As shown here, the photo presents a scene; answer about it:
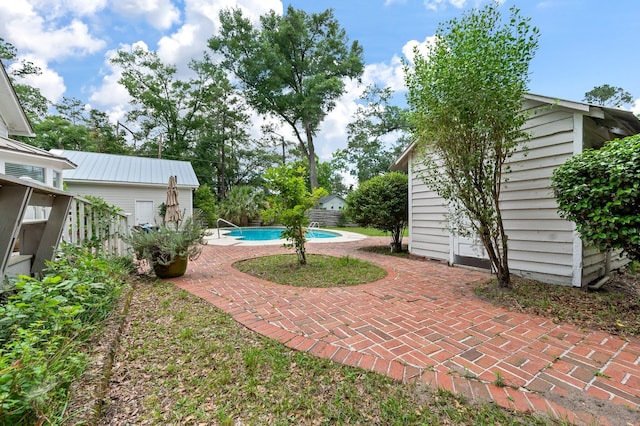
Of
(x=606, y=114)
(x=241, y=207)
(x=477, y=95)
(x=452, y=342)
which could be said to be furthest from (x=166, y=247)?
(x=241, y=207)

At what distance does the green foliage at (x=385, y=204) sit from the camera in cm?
735

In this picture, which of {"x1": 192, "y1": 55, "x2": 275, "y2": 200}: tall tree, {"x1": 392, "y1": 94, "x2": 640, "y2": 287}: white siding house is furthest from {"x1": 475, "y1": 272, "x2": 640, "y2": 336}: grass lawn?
{"x1": 192, "y1": 55, "x2": 275, "y2": 200}: tall tree

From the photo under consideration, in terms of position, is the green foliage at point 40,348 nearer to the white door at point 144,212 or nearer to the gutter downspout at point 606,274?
the gutter downspout at point 606,274

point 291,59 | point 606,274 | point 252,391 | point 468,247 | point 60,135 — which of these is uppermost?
point 291,59

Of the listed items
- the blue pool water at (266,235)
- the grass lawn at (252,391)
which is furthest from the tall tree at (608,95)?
the grass lawn at (252,391)

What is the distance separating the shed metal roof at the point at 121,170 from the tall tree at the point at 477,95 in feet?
47.2

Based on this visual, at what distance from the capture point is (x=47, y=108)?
64.7 feet

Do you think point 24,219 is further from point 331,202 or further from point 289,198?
point 331,202

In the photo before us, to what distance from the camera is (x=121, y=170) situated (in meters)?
14.4

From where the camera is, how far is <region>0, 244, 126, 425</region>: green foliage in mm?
1200

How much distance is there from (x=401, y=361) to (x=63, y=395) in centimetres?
223

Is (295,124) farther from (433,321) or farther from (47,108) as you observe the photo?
(433,321)

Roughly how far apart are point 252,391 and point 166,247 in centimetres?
367

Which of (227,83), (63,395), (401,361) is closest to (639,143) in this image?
(401,361)
